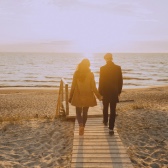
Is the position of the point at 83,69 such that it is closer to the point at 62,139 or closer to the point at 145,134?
the point at 62,139

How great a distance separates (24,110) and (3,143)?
9257 millimetres

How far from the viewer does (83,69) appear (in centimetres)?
625

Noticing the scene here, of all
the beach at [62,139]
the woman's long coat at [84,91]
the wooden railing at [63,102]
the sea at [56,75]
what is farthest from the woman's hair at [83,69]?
the sea at [56,75]

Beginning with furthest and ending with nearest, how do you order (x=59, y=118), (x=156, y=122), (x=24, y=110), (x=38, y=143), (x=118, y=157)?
(x=24, y=110) → (x=59, y=118) → (x=156, y=122) → (x=38, y=143) → (x=118, y=157)

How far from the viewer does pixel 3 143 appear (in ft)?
23.3

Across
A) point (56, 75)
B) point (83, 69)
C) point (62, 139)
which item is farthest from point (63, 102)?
point (56, 75)

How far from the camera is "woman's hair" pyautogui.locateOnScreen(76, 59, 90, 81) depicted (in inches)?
244

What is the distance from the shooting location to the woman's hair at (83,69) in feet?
20.3

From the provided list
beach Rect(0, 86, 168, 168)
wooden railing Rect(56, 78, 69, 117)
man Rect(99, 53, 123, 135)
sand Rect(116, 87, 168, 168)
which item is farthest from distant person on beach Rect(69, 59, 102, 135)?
wooden railing Rect(56, 78, 69, 117)

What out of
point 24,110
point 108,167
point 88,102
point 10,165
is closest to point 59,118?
point 88,102

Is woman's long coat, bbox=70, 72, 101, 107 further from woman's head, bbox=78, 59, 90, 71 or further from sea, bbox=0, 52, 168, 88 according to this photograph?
sea, bbox=0, 52, 168, 88

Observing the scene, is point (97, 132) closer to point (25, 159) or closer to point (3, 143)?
point (25, 159)

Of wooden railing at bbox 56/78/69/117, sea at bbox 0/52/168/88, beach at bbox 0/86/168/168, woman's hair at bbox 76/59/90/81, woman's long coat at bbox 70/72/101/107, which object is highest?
woman's hair at bbox 76/59/90/81

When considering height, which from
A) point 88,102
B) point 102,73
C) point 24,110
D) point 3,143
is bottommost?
point 24,110
